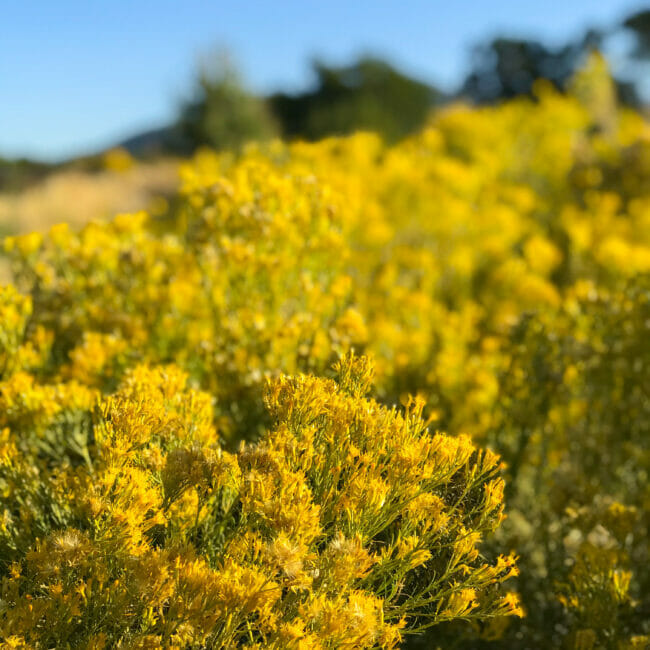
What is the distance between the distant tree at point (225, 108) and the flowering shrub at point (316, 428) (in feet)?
55.6

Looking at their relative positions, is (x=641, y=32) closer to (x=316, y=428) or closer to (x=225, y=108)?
(x=225, y=108)

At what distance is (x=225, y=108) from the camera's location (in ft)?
80.2

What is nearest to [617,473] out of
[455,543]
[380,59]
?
[455,543]

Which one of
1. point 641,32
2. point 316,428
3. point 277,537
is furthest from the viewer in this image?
point 641,32

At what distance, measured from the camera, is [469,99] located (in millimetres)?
37156

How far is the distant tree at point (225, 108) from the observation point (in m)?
24.2

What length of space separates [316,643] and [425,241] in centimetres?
690

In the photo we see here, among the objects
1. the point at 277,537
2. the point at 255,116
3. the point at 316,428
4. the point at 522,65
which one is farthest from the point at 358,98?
the point at 277,537

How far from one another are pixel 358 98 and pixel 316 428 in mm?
25138

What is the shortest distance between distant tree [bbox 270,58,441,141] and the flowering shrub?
1863 centimetres

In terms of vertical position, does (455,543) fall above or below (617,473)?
above

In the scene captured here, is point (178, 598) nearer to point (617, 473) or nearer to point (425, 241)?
point (617, 473)

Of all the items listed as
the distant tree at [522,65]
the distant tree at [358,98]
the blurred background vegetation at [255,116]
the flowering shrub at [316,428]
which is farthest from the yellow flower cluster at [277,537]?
the distant tree at [522,65]

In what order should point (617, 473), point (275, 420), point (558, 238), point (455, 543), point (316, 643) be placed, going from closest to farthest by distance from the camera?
point (316, 643), point (455, 543), point (275, 420), point (617, 473), point (558, 238)
